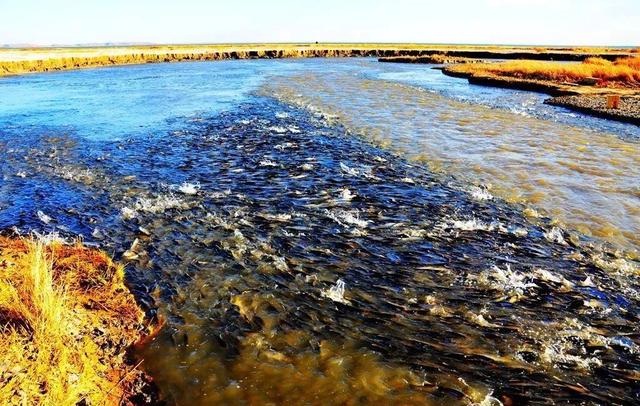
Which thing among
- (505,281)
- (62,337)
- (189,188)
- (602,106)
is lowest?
(505,281)

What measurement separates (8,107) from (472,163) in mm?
33949

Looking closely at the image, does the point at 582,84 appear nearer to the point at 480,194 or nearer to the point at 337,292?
the point at 480,194

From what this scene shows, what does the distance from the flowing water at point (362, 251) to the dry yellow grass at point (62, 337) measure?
503 millimetres

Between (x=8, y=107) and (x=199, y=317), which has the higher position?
(x=8, y=107)

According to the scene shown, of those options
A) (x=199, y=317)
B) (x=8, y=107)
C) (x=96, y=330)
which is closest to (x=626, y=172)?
(x=199, y=317)

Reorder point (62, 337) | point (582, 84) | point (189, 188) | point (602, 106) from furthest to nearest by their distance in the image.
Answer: point (582, 84)
point (602, 106)
point (189, 188)
point (62, 337)

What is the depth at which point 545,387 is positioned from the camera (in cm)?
548

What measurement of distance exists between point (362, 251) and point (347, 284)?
146 cm

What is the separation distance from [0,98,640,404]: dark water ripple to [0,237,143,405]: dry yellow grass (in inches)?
20.4

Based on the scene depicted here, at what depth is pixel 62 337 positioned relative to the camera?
5410 millimetres

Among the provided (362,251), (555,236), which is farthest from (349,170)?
(555,236)

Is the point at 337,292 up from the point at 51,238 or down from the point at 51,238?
down

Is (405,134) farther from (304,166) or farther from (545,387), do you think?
(545,387)

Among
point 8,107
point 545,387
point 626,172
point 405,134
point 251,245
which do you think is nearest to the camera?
point 545,387
